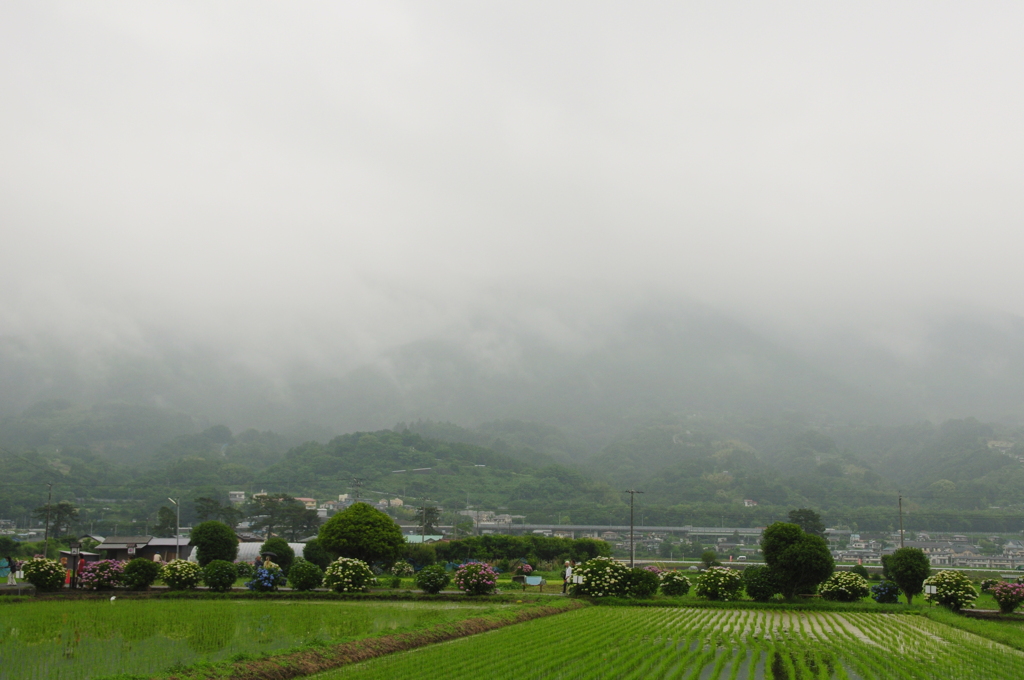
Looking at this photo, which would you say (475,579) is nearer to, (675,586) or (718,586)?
(675,586)

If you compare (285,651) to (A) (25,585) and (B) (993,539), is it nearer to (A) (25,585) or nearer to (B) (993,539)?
(A) (25,585)

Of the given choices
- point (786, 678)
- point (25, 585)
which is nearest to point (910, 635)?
point (786, 678)

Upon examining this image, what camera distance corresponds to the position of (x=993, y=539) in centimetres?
15900

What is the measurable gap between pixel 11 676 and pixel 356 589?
22774 millimetres

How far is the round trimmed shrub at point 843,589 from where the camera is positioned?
39219 millimetres

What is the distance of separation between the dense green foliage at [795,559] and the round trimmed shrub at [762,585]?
0.21 m

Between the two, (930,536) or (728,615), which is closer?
(728,615)

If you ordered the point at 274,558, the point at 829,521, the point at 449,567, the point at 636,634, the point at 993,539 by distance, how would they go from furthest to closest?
1. the point at 829,521
2. the point at 993,539
3. the point at 449,567
4. the point at 274,558
5. the point at 636,634

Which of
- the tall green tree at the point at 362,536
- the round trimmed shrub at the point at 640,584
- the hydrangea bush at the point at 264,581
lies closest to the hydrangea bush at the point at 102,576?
the hydrangea bush at the point at 264,581

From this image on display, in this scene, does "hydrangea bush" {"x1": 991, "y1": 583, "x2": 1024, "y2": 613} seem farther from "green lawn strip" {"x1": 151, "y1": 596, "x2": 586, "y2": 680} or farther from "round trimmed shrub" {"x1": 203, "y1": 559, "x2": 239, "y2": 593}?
"round trimmed shrub" {"x1": 203, "y1": 559, "x2": 239, "y2": 593}

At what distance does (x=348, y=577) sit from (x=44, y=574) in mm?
14376

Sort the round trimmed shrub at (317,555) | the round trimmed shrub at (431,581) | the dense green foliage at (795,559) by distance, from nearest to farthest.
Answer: the dense green foliage at (795,559)
the round trimmed shrub at (431,581)
the round trimmed shrub at (317,555)

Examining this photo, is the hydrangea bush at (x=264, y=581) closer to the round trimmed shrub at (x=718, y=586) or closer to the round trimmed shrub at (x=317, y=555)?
the round trimmed shrub at (x=317, y=555)

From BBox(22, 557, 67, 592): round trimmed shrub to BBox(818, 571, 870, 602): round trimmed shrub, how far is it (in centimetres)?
3786
